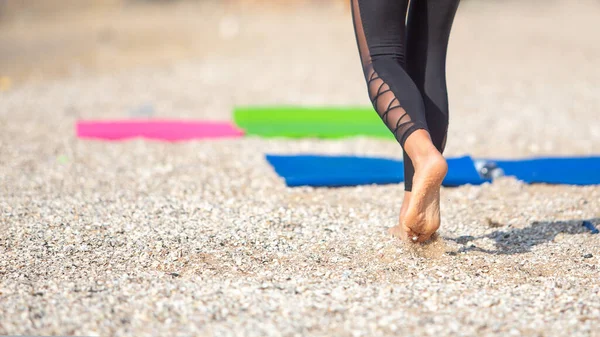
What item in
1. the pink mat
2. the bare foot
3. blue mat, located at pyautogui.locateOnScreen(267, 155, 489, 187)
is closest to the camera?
the bare foot

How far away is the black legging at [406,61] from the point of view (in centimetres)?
220

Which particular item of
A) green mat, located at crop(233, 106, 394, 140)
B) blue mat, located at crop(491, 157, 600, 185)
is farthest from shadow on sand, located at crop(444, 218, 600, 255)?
green mat, located at crop(233, 106, 394, 140)

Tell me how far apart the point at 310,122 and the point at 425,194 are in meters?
3.04

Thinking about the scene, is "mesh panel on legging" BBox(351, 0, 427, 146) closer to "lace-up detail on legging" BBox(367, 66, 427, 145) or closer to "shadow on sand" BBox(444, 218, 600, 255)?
"lace-up detail on legging" BBox(367, 66, 427, 145)

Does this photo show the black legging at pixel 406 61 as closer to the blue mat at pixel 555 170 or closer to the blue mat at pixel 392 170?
the blue mat at pixel 392 170

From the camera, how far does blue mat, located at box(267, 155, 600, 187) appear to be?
11.5 feet

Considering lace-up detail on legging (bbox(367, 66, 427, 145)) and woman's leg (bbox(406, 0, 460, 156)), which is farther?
woman's leg (bbox(406, 0, 460, 156))

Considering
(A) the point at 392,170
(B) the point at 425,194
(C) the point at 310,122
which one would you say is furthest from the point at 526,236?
(C) the point at 310,122

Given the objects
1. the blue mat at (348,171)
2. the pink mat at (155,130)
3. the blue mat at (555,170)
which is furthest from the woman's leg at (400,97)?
the pink mat at (155,130)

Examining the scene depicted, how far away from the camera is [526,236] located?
8.95ft

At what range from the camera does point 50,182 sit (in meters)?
3.61

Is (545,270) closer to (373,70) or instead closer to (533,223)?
(533,223)

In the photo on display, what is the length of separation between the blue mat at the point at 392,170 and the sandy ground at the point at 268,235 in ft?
0.22

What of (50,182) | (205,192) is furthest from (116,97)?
(205,192)
